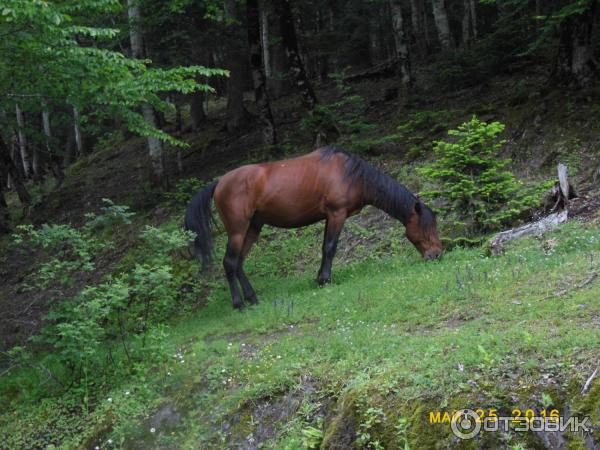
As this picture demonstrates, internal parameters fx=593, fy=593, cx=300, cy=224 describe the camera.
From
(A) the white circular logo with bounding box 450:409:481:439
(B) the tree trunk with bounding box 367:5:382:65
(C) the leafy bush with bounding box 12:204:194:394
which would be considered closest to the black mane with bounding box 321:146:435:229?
(C) the leafy bush with bounding box 12:204:194:394

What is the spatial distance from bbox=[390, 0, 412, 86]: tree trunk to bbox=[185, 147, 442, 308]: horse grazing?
9532 mm

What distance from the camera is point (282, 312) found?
9.61 m

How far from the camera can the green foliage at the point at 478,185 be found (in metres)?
11.2

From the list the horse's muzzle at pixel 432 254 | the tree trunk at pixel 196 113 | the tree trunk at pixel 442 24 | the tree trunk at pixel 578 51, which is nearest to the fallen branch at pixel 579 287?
the horse's muzzle at pixel 432 254

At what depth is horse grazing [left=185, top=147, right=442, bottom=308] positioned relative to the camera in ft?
35.6

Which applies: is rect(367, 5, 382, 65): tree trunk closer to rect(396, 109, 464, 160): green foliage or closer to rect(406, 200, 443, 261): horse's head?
rect(396, 109, 464, 160): green foliage

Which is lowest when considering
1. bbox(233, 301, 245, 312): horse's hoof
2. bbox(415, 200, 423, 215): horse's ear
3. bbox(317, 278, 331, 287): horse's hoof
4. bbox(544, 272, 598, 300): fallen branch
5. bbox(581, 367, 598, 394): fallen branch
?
bbox(233, 301, 245, 312): horse's hoof

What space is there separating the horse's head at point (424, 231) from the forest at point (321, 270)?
0.13 ft

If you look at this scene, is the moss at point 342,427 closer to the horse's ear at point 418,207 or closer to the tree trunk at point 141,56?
the horse's ear at point 418,207

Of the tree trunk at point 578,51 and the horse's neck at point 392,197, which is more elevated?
the tree trunk at point 578,51

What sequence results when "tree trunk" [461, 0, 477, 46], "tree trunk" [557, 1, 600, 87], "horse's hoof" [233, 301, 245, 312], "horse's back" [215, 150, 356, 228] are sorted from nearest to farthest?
"horse's hoof" [233, 301, 245, 312], "horse's back" [215, 150, 356, 228], "tree trunk" [557, 1, 600, 87], "tree trunk" [461, 0, 477, 46]

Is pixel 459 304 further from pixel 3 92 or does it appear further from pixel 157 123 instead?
pixel 157 123

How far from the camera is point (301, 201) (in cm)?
1105

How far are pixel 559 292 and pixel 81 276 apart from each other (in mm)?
12809
